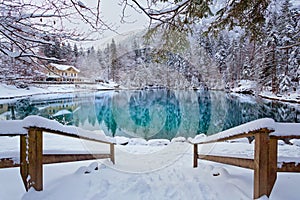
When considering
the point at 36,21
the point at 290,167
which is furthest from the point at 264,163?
the point at 36,21

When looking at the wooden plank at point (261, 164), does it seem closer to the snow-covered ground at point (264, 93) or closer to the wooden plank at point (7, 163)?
the wooden plank at point (7, 163)

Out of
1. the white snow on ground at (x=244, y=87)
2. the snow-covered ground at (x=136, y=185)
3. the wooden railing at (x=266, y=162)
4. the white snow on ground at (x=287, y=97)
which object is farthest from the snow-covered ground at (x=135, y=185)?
the white snow on ground at (x=244, y=87)

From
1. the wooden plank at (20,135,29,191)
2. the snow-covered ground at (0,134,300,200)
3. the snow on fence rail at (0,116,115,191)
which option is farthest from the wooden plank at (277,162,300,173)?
the wooden plank at (20,135,29,191)

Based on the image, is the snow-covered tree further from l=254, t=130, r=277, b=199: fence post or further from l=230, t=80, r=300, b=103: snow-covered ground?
l=230, t=80, r=300, b=103: snow-covered ground

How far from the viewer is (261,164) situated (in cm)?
140

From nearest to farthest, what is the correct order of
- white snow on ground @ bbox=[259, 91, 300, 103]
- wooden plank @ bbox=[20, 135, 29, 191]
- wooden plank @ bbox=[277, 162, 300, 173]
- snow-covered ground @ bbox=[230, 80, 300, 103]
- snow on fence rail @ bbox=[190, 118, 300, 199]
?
snow on fence rail @ bbox=[190, 118, 300, 199] → wooden plank @ bbox=[277, 162, 300, 173] → wooden plank @ bbox=[20, 135, 29, 191] → white snow on ground @ bbox=[259, 91, 300, 103] → snow-covered ground @ bbox=[230, 80, 300, 103]

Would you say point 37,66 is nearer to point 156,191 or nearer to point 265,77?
point 156,191

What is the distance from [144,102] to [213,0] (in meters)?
7.19

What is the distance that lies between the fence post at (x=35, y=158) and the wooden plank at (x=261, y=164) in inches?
58.4

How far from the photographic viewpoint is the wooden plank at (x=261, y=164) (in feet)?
4.50

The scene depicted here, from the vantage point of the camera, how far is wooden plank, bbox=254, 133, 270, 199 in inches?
54.0

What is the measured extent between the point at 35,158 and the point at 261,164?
1.54m

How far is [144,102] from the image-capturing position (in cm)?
1016

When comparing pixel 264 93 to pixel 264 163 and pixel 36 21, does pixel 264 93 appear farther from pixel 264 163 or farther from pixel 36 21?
pixel 36 21
